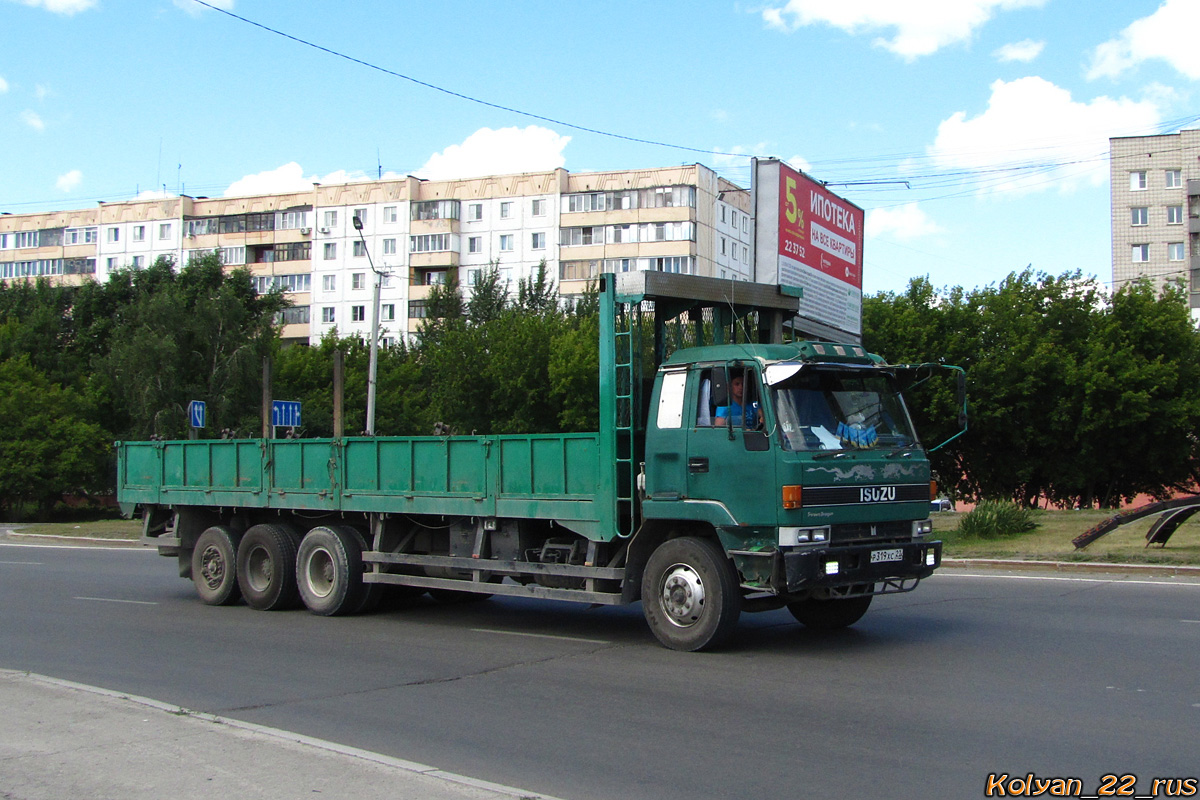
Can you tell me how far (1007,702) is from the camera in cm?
736

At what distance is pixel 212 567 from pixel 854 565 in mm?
8623

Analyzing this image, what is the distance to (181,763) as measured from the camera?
19.0 ft

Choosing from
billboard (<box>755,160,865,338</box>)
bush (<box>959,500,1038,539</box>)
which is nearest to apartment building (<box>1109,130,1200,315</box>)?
billboard (<box>755,160,865,338</box>)

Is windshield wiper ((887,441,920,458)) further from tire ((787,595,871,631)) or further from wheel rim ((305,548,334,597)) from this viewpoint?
wheel rim ((305,548,334,597))

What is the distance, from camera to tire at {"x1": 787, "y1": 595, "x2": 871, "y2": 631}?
10555 millimetres

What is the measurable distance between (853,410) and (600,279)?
257cm

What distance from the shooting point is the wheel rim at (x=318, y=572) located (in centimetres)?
1284

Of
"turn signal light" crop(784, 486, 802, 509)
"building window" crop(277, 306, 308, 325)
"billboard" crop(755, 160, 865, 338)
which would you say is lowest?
"turn signal light" crop(784, 486, 802, 509)

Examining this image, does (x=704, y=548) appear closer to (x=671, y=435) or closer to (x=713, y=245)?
(x=671, y=435)

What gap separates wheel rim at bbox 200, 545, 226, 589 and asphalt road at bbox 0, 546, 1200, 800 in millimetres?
634

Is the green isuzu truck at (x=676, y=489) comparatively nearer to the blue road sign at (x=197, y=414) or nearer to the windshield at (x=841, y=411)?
the windshield at (x=841, y=411)

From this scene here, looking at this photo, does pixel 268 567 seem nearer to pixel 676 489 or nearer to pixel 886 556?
pixel 676 489

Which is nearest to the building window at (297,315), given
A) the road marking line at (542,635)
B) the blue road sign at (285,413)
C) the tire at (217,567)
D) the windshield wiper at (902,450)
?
the blue road sign at (285,413)

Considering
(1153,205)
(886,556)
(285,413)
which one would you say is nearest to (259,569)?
(886,556)
